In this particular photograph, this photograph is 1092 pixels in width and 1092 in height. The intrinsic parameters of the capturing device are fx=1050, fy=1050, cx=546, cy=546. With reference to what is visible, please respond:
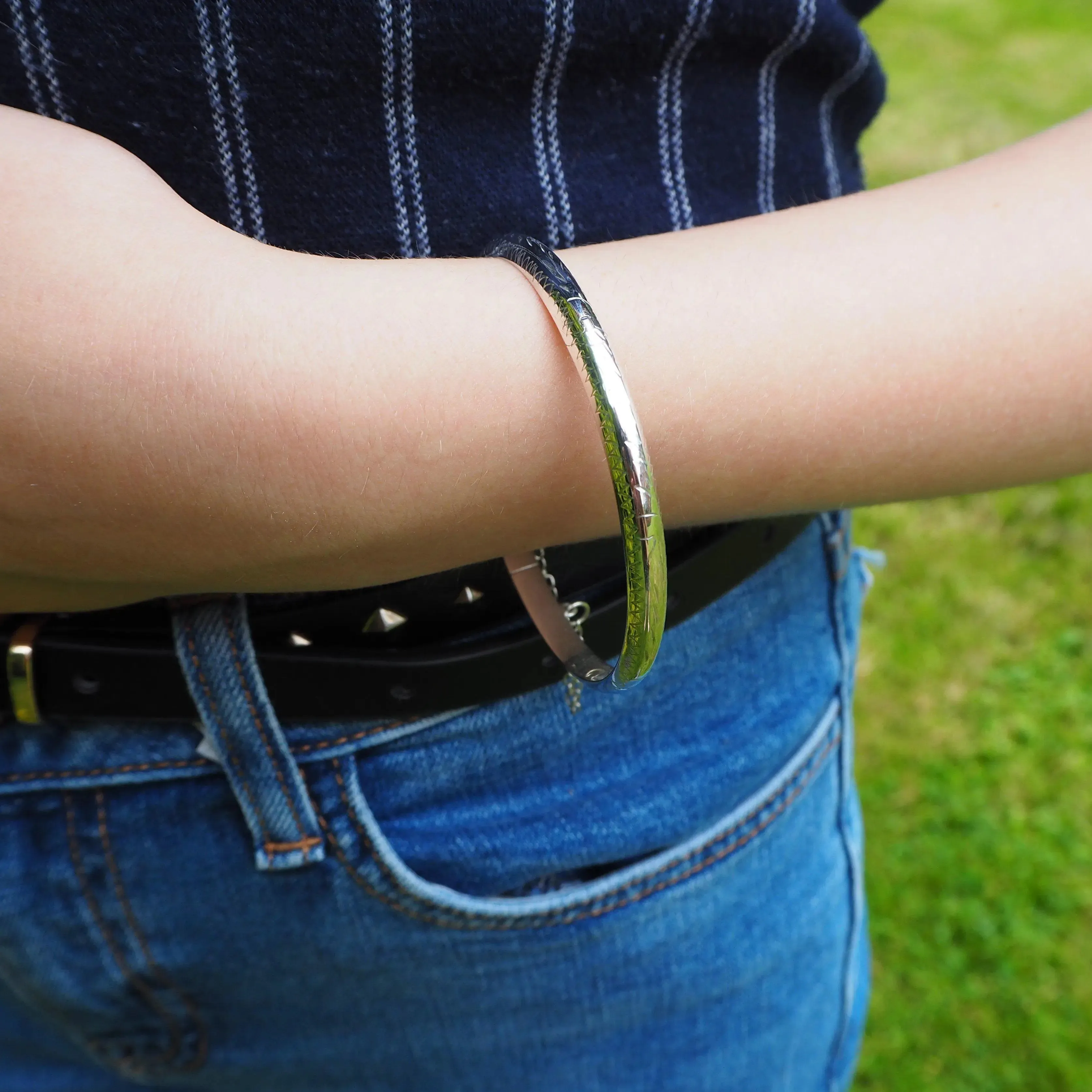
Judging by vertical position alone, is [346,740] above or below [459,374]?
below

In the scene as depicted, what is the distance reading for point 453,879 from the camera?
2.50ft

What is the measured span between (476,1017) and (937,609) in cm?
248

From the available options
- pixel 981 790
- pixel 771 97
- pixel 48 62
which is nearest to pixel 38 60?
pixel 48 62

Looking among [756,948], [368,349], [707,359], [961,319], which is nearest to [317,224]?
[368,349]

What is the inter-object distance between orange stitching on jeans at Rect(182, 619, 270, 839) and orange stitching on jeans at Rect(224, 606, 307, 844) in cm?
2

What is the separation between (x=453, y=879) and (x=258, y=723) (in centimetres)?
19

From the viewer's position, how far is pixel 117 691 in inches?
27.5

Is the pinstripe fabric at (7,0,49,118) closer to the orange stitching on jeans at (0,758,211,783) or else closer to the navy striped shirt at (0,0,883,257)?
the navy striped shirt at (0,0,883,257)

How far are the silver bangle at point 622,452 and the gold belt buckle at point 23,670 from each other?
0.37 m

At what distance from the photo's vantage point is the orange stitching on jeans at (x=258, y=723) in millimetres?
687

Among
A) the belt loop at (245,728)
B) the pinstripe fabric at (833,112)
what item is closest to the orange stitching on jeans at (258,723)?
the belt loop at (245,728)

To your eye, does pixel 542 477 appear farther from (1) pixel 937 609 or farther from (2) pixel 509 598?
(1) pixel 937 609

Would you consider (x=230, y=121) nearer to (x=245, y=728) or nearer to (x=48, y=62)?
(x=48, y=62)

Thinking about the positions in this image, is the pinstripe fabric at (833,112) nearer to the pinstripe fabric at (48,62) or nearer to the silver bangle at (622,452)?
the silver bangle at (622,452)
